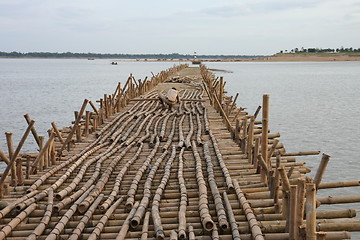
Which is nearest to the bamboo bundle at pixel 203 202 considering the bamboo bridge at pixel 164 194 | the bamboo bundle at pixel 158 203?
the bamboo bridge at pixel 164 194

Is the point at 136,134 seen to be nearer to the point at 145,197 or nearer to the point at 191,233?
the point at 145,197

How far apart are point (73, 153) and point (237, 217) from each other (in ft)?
10.9

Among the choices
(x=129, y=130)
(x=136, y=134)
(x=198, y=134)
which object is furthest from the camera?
(x=129, y=130)

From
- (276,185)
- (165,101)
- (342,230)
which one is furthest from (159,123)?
(342,230)

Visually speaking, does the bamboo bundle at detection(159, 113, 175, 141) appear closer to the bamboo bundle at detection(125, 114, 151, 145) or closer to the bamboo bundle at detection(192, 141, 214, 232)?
the bamboo bundle at detection(125, 114, 151, 145)

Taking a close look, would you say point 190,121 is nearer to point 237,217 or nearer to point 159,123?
point 159,123

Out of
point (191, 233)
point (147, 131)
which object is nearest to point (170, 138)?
point (147, 131)

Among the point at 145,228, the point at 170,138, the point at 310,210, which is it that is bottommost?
the point at 145,228

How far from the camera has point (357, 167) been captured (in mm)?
9594

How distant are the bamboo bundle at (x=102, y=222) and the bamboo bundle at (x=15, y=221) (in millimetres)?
779

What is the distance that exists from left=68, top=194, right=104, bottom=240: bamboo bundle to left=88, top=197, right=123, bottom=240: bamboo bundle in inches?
5.1

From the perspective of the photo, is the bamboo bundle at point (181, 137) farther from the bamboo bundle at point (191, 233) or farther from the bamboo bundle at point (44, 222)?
the bamboo bundle at point (191, 233)

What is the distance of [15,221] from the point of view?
12.4ft

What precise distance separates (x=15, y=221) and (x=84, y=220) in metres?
0.67
